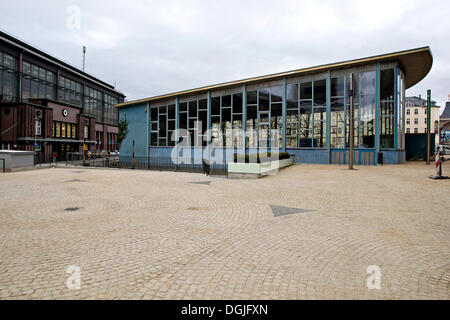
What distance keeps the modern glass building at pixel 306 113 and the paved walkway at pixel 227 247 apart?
46.7 ft

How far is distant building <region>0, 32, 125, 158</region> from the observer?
39.7 m

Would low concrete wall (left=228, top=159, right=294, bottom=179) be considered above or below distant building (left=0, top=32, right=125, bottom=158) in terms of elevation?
below

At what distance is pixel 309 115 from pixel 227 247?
71.3 ft

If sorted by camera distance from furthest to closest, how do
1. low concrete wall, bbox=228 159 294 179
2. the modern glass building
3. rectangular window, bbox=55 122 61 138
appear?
rectangular window, bbox=55 122 61 138, the modern glass building, low concrete wall, bbox=228 159 294 179

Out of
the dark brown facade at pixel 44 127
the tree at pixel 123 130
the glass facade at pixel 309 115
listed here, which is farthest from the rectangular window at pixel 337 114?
the dark brown facade at pixel 44 127

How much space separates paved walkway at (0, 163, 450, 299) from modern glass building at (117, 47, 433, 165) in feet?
46.7

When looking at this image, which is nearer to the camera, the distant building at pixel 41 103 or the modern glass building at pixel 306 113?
the modern glass building at pixel 306 113

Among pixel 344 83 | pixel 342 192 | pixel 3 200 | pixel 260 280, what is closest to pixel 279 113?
pixel 344 83

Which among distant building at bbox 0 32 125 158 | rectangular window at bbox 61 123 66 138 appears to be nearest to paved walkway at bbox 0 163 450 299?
distant building at bbox 0 32 125 158

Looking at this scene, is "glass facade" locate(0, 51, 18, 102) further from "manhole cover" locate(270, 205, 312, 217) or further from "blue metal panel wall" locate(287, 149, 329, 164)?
"manhole cover" locate(270, 205, 312, 217)

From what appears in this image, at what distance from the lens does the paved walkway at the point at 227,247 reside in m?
3.32

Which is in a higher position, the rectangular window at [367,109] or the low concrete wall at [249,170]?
the rectangular window at [367,109]

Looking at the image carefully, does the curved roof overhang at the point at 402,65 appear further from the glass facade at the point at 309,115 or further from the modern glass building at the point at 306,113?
the glass facade at the point at 309,115

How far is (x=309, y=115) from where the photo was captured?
2434 cm
